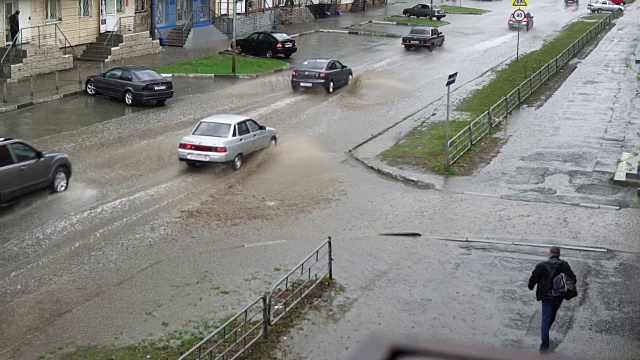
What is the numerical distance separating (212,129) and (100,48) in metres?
19.5

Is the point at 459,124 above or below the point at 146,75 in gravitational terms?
below

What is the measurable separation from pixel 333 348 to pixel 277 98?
2217 centimetres

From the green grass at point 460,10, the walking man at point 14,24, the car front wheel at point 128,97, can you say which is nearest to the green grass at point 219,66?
the walking man at point 14,24

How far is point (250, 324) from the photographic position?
12.4 m

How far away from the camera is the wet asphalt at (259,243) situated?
42.4 ft

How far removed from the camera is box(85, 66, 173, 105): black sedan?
100ft

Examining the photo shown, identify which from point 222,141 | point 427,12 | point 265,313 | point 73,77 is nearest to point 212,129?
point 222,141

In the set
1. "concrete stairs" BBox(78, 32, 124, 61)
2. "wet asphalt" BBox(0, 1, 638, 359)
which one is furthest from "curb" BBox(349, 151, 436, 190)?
"concrete stairs" BBox(78, 32, 124, 61)

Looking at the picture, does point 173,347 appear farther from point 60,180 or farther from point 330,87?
point 330,87

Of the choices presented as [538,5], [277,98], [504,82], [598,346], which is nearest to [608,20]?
[538,5]

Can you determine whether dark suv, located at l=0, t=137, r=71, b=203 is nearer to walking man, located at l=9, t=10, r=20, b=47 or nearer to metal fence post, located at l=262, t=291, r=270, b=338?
metal fence post, located at l=262, t=291, r=270, b=338

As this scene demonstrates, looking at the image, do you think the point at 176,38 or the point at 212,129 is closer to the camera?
the point at 212,129

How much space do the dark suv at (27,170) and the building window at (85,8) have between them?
22690 mm

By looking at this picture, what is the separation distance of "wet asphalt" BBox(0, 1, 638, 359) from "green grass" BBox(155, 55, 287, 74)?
9620mm
